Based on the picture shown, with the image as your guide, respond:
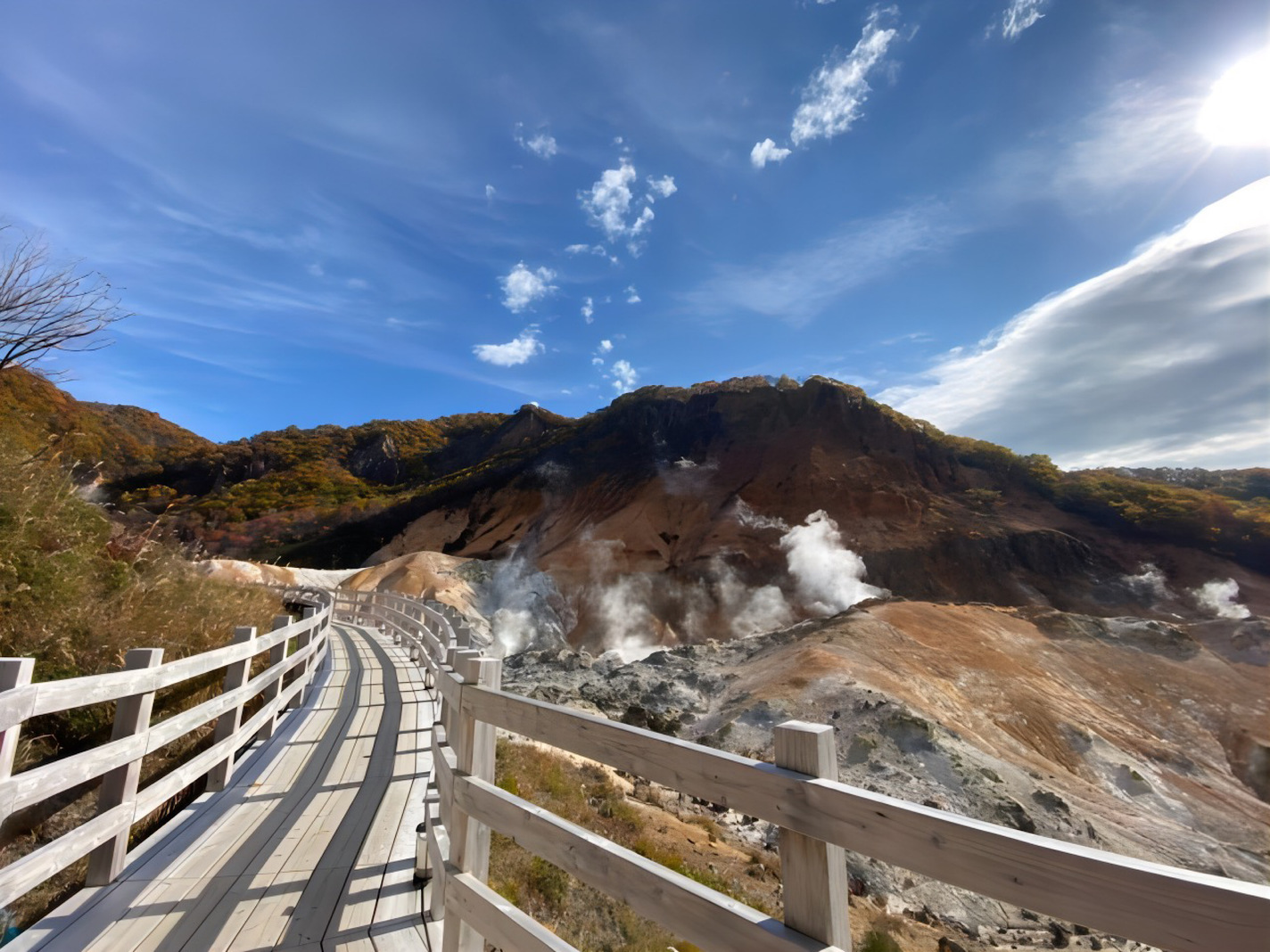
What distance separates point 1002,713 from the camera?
68.7ft

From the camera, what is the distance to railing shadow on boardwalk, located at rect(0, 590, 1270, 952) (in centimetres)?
Answer: 117

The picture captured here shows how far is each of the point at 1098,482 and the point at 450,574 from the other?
156 ft

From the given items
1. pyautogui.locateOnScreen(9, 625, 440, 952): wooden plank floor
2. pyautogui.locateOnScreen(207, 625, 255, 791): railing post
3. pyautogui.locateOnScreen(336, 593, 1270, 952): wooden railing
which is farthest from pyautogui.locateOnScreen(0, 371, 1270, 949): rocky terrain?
pyautogui.locateOnScreen(336, 593, 1270, 952): wooden railing

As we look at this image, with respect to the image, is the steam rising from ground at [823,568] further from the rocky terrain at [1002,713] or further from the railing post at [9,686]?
the railing post at [9,686]

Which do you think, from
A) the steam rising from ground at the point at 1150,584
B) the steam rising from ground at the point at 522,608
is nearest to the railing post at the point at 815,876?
the steam rising from ground at the point at 522,608

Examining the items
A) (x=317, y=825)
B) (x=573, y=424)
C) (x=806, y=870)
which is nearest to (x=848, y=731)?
(x=317, y=825)

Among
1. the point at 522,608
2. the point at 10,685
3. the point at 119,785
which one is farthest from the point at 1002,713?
the point at 522,608

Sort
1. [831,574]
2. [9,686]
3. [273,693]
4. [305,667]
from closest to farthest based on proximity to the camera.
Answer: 1. [9,686]
2. [273,693]
3. [305,667]
4. [831,574]

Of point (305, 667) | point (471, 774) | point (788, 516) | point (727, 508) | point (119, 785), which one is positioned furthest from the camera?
point (727, 508)

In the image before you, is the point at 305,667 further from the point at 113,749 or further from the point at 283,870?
the point at 113,749

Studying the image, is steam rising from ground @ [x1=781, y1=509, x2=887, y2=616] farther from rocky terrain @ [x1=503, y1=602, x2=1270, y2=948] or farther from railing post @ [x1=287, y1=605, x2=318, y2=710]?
railing post @ [x1=287, y1=605, x2=318, y2=710]

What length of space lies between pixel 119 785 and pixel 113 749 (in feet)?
1.28

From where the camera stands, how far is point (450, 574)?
39.3 meters

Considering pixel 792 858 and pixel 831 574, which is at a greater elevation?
pixel 831 574
